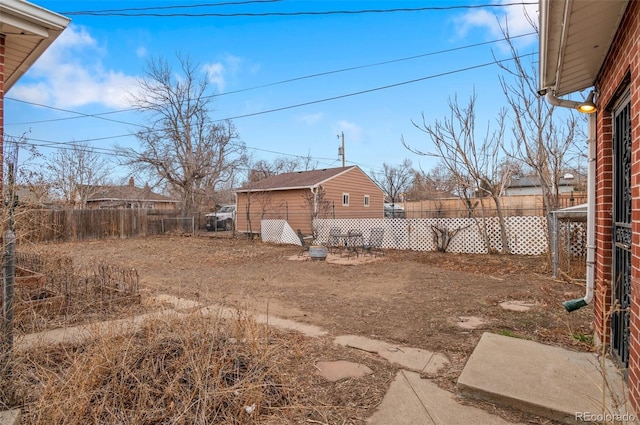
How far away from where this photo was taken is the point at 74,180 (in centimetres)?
2380

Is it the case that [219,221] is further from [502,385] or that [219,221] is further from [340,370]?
[502,385]

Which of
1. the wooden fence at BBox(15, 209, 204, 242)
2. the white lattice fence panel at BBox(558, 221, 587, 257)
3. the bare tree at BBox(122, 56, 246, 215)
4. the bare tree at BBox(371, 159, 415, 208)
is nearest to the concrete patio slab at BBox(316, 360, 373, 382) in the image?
the white lattice fence panel at BBox(558, 221, 587, 257)

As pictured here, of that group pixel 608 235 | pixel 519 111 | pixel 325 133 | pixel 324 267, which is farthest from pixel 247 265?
pixel 325 133

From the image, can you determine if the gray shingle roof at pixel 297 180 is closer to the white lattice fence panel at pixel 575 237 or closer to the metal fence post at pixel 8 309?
the white lattice fence panel at pixel 575 237

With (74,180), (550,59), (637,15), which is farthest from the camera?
(74,180)

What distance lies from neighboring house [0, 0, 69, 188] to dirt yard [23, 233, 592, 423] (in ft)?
9.25

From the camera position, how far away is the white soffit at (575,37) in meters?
1.99

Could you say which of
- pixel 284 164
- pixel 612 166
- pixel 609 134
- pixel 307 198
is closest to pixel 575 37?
pixel 609 134

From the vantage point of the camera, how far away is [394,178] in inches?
1650

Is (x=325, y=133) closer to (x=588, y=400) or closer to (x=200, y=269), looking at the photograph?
(x=200, y=269)

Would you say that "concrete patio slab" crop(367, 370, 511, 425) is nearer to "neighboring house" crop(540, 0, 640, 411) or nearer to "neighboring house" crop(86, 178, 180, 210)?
"neighboring house" crop(540, 0, 640, 411)

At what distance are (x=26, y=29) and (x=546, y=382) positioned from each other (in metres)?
5.08

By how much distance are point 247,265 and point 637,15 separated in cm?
888

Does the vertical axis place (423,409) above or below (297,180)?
below
